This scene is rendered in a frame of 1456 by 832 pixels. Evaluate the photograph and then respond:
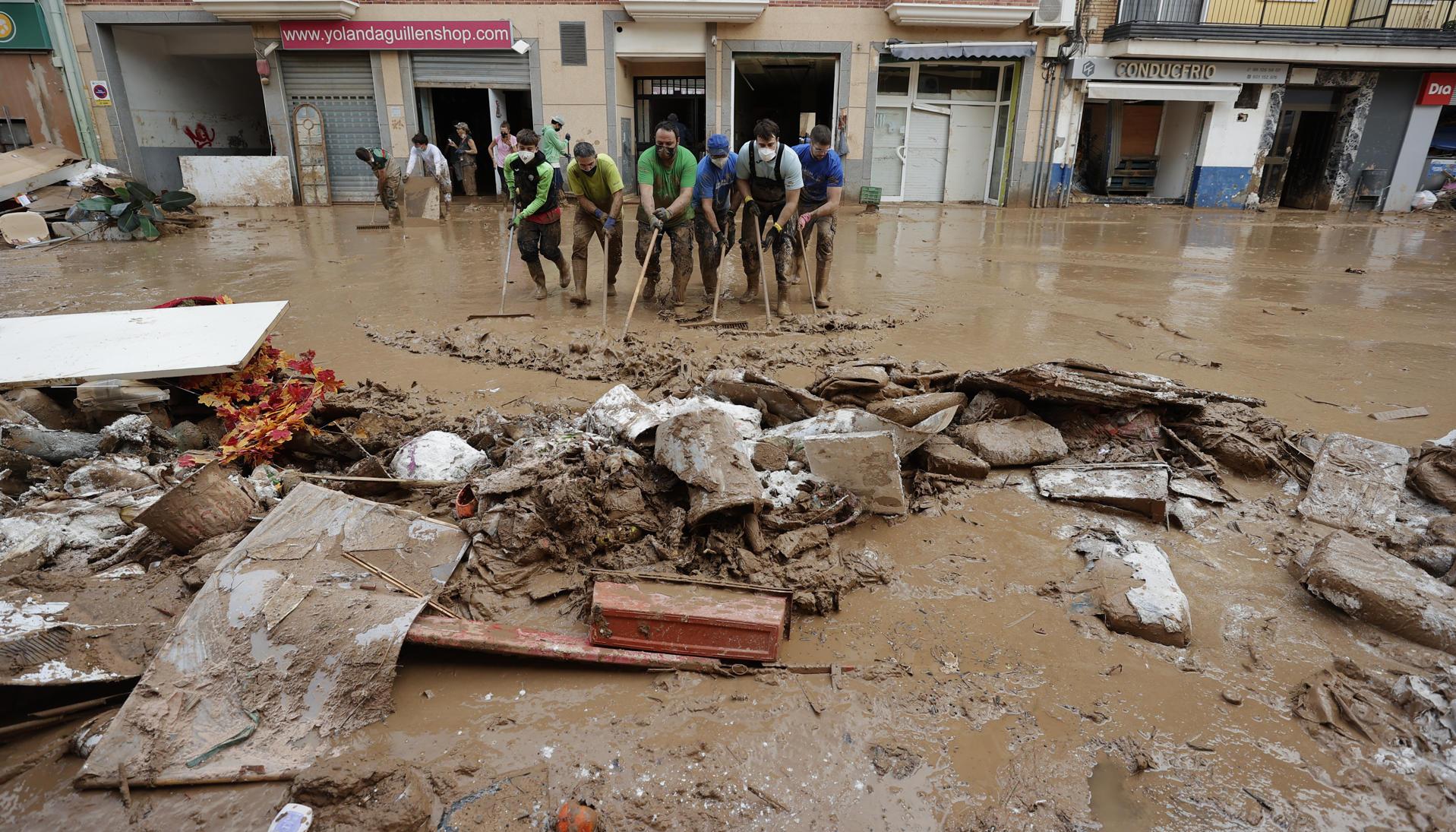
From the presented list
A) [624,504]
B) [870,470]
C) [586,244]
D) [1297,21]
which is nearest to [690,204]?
[586,244]

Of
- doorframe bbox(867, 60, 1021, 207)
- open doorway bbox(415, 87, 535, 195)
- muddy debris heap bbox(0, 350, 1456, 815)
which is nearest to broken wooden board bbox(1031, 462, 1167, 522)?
muddy debris heap bbox(0, 350, 1456, 815)

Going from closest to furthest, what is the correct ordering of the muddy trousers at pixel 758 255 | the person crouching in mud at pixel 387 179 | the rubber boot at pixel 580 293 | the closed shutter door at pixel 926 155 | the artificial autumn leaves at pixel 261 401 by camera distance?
the artificial autumn leaves at pixel 261 401 < the muddy trousers at pixel 758 255 < the rubber boot at pixel 580 293 < the person crouching in mud at pixel 387 179 < the closed shutter door at pixel 926 155

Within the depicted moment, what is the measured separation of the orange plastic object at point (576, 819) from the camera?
6.77ft

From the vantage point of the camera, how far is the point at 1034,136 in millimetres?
16391

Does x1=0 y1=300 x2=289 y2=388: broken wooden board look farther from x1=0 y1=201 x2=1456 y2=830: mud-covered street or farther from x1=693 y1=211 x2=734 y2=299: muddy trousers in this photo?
x1=693 y1=211 x2=734 y2=299: muddy trousers

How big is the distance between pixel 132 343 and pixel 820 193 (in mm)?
5522

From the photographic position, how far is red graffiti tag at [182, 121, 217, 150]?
17359 millimetres

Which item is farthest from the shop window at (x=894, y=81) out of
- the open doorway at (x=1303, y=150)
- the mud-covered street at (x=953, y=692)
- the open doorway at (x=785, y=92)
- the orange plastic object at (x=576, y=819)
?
the orange plastic object at (x=576, y=819)

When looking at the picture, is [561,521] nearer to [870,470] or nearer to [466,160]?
[870,470]

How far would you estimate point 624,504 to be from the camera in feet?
11.1

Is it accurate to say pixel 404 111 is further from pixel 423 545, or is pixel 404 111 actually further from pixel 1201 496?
pixel 1201 496

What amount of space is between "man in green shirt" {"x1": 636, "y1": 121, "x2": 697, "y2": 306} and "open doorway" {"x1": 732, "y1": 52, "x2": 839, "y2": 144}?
966 cm

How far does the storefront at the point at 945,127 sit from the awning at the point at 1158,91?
1.76 metres

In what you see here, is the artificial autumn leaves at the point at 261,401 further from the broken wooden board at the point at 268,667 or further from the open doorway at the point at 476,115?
the open doorway at the point at 476,115
